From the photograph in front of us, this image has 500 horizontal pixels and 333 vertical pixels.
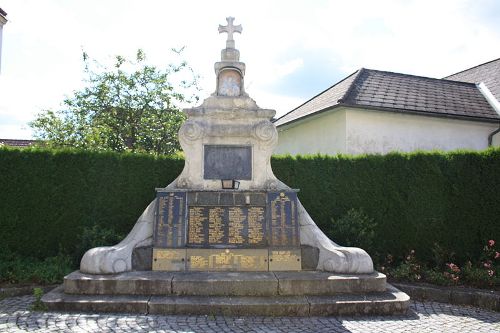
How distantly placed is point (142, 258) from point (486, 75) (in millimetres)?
16851

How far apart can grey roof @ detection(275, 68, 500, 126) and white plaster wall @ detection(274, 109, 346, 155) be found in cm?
39

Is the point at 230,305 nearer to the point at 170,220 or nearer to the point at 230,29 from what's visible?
the point at 170,220

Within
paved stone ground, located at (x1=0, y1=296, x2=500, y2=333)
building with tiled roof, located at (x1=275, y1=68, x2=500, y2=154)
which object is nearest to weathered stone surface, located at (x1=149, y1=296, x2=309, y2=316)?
paved stone ground, located at (x1=0, y1=296, x2=500, y2=333)

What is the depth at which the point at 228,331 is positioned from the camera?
4.54 metres

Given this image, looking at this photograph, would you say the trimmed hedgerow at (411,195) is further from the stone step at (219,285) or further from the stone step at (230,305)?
the stone step at (230,305)

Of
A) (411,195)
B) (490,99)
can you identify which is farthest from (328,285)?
(490,99)

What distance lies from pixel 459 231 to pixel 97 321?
7195 mm

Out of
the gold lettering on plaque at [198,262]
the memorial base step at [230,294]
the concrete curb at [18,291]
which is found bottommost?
the concrete curb at [18,291]

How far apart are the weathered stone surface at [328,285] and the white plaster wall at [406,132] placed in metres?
6.78

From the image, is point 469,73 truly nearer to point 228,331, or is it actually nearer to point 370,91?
point 370,91

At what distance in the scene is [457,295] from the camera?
6301 mm

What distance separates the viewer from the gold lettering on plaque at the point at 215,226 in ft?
20.9

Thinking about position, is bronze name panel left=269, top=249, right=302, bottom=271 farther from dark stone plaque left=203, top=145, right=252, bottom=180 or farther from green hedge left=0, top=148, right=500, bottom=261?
green hedge left=0, top=148, right=500, bottom=261

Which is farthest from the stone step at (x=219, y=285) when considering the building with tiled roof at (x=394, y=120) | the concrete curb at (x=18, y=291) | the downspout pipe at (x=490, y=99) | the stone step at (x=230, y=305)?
the downspout pipe at (x=490, y=99)
